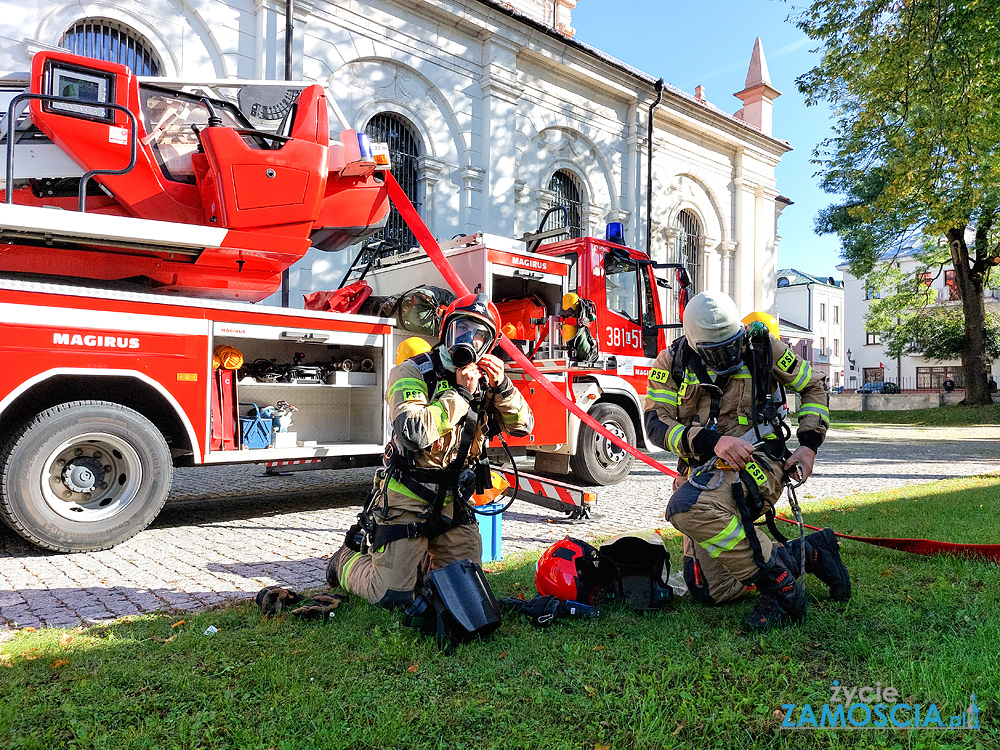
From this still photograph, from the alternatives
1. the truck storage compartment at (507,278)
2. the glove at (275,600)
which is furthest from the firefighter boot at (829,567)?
the truck storage compartment at (507,278)

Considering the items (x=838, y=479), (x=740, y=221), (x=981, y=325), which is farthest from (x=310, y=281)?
(x=981, y=325)

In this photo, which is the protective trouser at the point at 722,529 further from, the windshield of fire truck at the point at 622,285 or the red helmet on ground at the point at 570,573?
the windshield of fire truck at the point at 622,285

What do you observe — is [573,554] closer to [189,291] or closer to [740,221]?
[189,291]

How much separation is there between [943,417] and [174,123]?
23144 mm

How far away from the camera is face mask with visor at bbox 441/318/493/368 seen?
353 centimetres

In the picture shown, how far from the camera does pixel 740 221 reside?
21.8 meters

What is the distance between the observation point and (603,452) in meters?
8.16

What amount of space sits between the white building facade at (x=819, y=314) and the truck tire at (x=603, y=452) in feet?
165

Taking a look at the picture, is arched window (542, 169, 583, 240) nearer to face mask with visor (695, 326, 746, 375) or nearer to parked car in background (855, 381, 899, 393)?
face mask with visor (695, 326, 746, 375)

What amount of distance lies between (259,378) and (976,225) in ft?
79.1

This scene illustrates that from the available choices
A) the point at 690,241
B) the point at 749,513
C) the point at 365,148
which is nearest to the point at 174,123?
the point at 365,148

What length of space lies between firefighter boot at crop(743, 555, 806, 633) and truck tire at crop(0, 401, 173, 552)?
165 inches

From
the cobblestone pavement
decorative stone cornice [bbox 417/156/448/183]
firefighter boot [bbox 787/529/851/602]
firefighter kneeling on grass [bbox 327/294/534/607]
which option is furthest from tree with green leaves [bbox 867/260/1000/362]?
firefighter kneeling on grass [bbox 327/294/534/607]

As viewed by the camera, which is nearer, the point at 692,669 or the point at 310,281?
the point at 692,669
